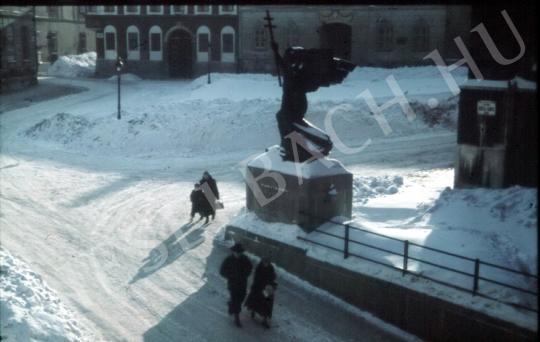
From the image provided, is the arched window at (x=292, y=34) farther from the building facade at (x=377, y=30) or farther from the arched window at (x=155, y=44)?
the arched window at (x=155, y=44)

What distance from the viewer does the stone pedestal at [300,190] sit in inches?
521

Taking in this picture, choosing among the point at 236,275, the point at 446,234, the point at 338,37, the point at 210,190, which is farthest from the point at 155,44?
the point at 236,275

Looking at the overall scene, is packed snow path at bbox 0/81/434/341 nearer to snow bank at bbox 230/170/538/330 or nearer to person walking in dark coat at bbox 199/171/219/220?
person walking in dark coat at bbox 199/171/219/220

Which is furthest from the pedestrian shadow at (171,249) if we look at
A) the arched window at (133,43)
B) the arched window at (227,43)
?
the arched window at (133,43)

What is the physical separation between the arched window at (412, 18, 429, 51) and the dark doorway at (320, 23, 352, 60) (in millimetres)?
4065

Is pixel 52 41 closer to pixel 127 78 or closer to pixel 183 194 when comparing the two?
pixel 127 78

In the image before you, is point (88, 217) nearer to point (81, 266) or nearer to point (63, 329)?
point (81, 266)

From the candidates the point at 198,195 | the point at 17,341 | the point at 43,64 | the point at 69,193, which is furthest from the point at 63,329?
the point at 43,64

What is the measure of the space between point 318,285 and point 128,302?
3.83 m

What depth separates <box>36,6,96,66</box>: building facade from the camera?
59500 mm

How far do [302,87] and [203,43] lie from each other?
31452 millimetres

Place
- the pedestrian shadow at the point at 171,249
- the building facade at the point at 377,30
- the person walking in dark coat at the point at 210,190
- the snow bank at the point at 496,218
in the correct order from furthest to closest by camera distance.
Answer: the building facade at the point at 377,30
the person walking in dark coat at the point at 210,190
the pedestrian shadow at the point at 171,249
the snow bank at the point at 496,218

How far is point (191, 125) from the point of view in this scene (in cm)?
2766

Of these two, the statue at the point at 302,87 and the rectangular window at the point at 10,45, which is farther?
the rectangular window at the point at 10,45
